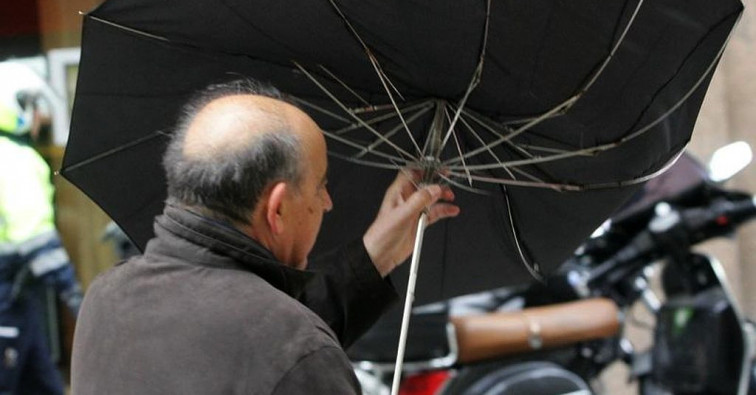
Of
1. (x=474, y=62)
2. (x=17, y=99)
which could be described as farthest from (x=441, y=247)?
(x=17, y=99)

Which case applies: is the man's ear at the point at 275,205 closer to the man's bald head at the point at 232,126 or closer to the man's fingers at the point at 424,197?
the man's bald head at the point at 232,126

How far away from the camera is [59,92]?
23.9 ft

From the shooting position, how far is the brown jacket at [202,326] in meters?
1.87

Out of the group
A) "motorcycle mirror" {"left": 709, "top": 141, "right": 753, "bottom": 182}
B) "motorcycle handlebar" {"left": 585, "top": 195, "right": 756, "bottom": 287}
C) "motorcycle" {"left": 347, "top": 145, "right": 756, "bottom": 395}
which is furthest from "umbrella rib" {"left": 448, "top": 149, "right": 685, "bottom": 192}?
"motorcycle mirror" {"left": 709, "top": 141, "right": 753, "bottom": 182}

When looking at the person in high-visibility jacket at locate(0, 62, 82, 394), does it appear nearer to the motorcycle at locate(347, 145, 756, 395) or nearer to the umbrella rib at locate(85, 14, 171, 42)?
the motorcycle at locate(347, 145, 756, 395)

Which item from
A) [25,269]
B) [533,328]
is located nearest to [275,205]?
[533,328]

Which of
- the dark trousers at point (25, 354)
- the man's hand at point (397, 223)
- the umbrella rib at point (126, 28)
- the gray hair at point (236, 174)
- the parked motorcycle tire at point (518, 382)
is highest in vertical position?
the umbrella rib at point (126, 28)

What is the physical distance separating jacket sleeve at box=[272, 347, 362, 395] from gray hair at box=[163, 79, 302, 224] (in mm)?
304

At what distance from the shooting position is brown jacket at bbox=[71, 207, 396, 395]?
1872mm

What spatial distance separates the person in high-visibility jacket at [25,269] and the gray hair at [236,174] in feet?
11.9

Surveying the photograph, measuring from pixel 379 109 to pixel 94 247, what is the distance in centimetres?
590

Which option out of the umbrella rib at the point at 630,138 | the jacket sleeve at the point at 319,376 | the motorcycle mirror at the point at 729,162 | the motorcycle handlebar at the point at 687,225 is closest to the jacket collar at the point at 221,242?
the jacket sleeve at the point at 319,376

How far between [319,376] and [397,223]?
0.84 m

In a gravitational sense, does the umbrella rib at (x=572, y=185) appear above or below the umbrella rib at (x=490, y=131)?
below
